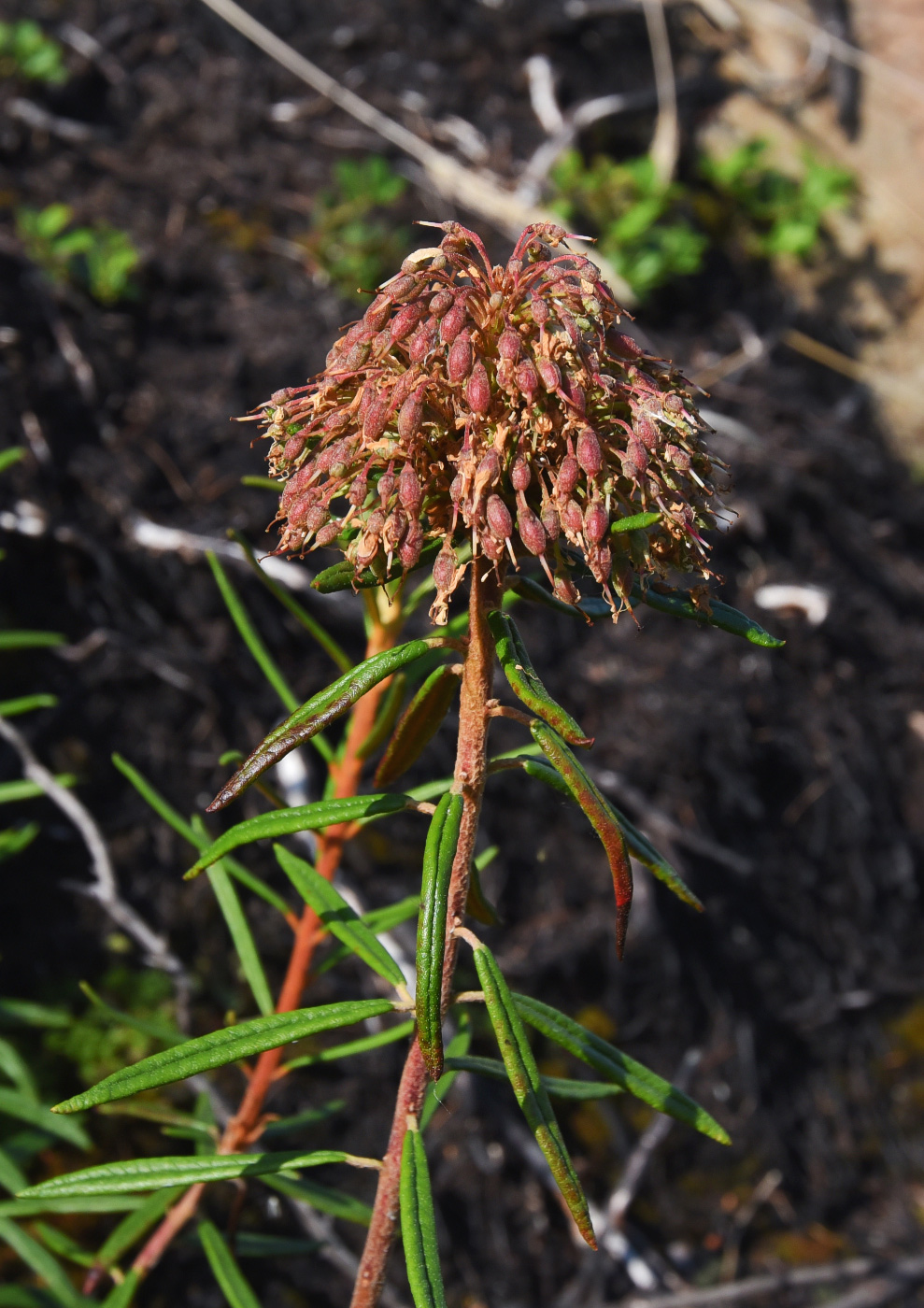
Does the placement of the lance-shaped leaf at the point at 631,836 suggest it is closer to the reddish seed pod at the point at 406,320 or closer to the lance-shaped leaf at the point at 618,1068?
the lance-shaped leaf at the point at 618,1068

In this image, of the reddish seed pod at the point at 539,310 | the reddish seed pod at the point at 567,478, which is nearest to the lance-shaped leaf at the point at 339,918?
the reddish seed pod at the point at 567,478

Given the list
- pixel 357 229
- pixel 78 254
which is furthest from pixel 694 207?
pixel 78 254

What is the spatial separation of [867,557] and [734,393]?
87 cm

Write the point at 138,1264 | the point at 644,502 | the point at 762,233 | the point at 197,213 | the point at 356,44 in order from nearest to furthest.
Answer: the point at 644,502
the point at 138,1264
the point at 197,213
the point at 356,44
the point at 762,233

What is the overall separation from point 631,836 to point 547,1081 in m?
0.46

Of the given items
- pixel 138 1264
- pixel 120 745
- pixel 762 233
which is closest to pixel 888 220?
pixel 762 233

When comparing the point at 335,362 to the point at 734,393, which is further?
the point at 734,393

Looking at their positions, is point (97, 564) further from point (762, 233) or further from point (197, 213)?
point (762, 233)

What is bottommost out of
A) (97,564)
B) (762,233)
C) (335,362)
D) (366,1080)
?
(366,1080)

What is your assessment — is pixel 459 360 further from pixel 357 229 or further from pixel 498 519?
pixel 357 229

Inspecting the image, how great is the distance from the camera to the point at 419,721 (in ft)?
4.11

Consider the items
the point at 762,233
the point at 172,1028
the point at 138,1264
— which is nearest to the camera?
the point at 138,1264

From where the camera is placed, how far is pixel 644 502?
1.00 meters

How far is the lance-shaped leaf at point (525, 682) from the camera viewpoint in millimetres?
1024
